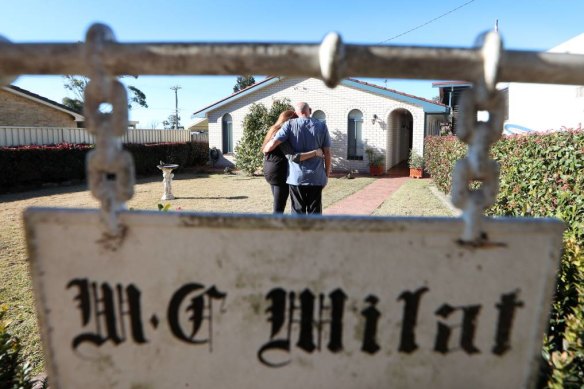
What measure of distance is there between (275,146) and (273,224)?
3.75m

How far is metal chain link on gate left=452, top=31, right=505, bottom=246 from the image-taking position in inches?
28.7

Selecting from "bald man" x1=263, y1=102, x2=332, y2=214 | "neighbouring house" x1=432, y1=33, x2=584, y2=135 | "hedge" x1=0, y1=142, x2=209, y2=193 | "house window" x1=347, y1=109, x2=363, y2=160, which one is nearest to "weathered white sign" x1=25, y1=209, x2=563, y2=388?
"bald man" x1=263, y1=102, x2=332, y2=214

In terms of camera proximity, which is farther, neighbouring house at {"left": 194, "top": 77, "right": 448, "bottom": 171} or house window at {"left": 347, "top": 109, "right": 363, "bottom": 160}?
house window at {"left": 347, "top": 109, "right": 363, "bottom": 160}

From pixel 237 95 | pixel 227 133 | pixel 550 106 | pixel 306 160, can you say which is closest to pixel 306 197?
pixel 306 160

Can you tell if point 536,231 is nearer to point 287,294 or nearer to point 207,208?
point 287,294

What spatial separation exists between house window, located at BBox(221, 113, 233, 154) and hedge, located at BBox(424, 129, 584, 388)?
575 inches

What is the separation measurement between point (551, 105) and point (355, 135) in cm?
829

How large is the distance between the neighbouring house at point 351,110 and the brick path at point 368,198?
1985mm

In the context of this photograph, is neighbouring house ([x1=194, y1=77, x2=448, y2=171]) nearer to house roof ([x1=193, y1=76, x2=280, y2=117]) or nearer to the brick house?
house roof ([x1=193, y1=76, x2=280, y2=117])

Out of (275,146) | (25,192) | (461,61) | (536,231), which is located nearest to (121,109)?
(461,61)

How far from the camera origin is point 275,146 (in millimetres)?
4500

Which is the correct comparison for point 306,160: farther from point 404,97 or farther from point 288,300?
point 404,97

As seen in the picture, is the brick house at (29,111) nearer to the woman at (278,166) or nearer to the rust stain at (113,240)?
the woman at (278,166)

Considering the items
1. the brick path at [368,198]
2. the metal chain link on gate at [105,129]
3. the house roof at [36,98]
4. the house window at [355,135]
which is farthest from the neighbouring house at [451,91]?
the metal chain link on gate at [105,129]
